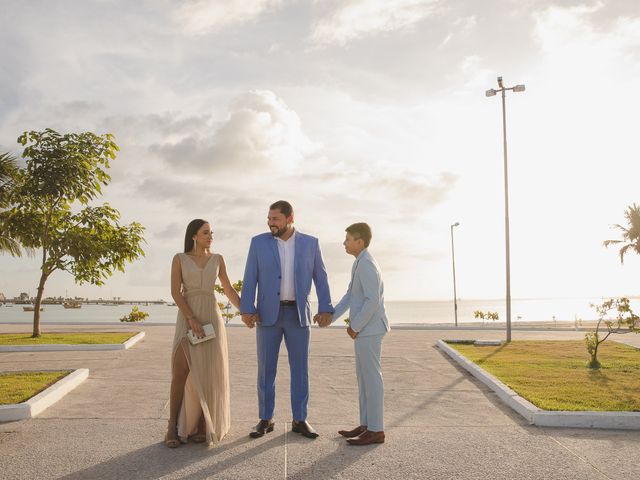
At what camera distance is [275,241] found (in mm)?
Result: 6332

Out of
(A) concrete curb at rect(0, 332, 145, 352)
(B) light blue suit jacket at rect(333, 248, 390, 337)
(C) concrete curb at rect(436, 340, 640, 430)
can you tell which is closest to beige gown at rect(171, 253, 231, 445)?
(B) light blue suit jacket at rect(333, 248, 390, 337)

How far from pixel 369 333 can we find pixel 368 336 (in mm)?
35

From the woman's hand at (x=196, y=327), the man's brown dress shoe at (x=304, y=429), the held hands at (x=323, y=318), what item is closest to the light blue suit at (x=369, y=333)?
the held hands at (x=323, y=318)

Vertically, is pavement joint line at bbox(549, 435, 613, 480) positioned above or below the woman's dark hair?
below

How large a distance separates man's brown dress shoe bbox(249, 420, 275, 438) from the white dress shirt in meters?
1.32

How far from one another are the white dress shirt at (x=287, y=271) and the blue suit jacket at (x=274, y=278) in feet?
0.20

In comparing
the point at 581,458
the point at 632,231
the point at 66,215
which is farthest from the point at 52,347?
the point at 632,231

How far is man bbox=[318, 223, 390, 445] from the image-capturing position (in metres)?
6.00

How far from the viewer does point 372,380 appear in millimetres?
6062

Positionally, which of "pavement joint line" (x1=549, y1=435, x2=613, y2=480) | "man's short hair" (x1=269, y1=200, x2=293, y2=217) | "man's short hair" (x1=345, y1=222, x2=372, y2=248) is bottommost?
"pavement joint line" (x1=549, y1=435, x2=613, y2=480)

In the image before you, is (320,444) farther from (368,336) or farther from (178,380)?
(178,380)

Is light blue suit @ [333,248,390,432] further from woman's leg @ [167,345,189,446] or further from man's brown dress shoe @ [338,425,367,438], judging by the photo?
woman's leg @ [167,345,189,446]

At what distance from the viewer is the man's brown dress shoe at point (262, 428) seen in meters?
6.20

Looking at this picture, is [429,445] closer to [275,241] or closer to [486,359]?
[275,241]
